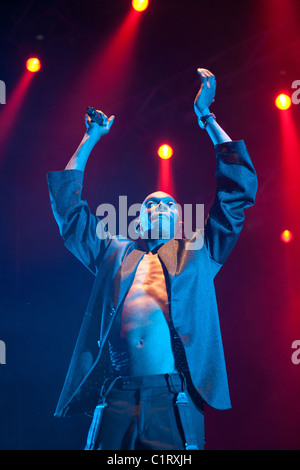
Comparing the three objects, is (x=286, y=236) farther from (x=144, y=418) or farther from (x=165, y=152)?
(x=144, y=418)

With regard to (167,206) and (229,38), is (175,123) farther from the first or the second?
(167,206)

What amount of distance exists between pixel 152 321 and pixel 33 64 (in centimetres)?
273

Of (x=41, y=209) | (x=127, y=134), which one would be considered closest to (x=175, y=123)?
(x=127, y=134)

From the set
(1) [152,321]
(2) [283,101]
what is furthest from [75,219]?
(2) [283,101]

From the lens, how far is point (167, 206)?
9.14 feet

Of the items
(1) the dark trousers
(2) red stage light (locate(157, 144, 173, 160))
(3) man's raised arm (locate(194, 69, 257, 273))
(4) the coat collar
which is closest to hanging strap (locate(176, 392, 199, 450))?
(1) the dark trousers

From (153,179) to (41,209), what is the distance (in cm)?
104

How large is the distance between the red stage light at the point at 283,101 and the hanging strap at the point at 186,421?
2.89m

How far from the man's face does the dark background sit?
1.01m

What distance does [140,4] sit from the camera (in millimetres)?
3740

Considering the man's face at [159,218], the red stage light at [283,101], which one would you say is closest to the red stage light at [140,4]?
the red stage light at [283,101]

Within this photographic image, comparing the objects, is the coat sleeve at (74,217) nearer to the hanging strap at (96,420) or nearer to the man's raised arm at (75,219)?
the man's raised arm at (75,219)

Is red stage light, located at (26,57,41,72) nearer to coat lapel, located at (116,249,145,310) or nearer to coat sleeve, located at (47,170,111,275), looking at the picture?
coat sleeve, located at (47,170,111,275)

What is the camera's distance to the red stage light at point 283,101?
3909mm
